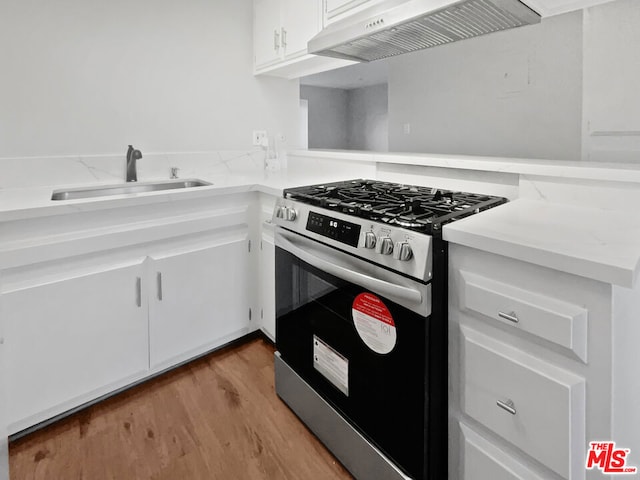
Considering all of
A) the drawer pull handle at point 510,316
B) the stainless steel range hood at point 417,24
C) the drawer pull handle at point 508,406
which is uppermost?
the stainless steel range hood at point 417,24

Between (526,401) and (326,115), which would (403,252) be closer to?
(526,401)

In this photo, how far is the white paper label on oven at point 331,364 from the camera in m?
1.34

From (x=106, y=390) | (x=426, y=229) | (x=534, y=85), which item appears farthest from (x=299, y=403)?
(x=534, y=85)

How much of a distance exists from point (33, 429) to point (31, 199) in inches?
36.4

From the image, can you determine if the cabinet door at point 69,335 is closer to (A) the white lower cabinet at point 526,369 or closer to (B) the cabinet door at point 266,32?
(A) the white lower cabinet at point 526,369

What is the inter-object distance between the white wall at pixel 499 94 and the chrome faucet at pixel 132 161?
3.50m

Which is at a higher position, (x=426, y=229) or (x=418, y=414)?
(x=426, y=229)

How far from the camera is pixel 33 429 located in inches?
60.1

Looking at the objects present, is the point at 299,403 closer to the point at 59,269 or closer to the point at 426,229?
the point at 426,229

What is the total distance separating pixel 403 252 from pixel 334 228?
32cm

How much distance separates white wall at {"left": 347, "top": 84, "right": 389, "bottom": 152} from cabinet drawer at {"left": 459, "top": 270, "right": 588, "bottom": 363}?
25.0ft

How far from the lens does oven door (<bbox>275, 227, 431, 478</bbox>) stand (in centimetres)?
107

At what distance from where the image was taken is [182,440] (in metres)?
1.50

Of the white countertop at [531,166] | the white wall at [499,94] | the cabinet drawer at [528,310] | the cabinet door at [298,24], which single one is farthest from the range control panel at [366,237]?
the white wall at [499,94]
